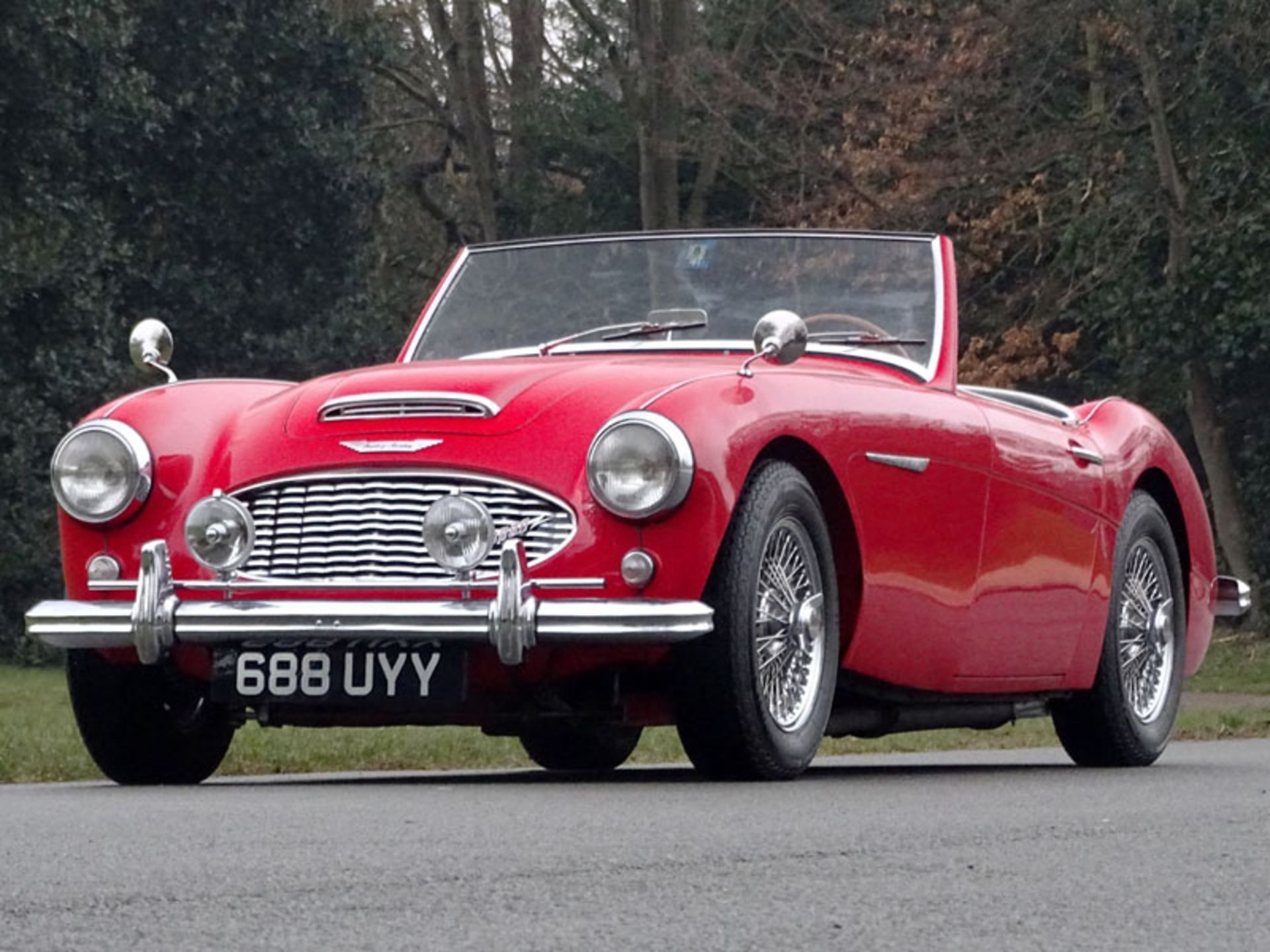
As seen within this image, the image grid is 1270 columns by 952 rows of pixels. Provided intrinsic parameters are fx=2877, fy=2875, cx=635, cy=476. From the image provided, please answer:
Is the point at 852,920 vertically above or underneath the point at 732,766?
above

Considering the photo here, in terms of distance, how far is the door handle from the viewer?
860 cm

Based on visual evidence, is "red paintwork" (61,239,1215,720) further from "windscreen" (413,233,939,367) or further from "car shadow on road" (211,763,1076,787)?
"car shadow on road" (211,763,1076,787)

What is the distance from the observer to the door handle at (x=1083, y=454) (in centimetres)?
860

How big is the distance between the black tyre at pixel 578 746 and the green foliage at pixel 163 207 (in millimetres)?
19566

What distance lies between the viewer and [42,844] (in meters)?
5.24

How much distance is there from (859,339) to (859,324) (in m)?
0.11

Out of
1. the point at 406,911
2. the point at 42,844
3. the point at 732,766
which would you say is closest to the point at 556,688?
the point at 732,766

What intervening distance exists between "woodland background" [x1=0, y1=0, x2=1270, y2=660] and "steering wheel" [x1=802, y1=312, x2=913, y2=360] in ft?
59.4

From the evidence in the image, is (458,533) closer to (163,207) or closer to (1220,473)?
(1220,473)

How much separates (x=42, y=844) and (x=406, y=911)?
1.27 metres

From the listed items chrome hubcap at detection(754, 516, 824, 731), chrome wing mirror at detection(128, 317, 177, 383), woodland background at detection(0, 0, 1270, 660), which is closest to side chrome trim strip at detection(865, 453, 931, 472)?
chrome hubcap at detection(754, 516, 824, 731)

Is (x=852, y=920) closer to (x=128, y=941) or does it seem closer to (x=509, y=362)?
(x=128, y=941)

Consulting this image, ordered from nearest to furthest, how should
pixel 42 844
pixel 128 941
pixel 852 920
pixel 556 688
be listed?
pixel 128 941 < pixel 852 920 < pixel 42 844 < pixel 556 688

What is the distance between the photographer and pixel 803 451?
7.24 metres
